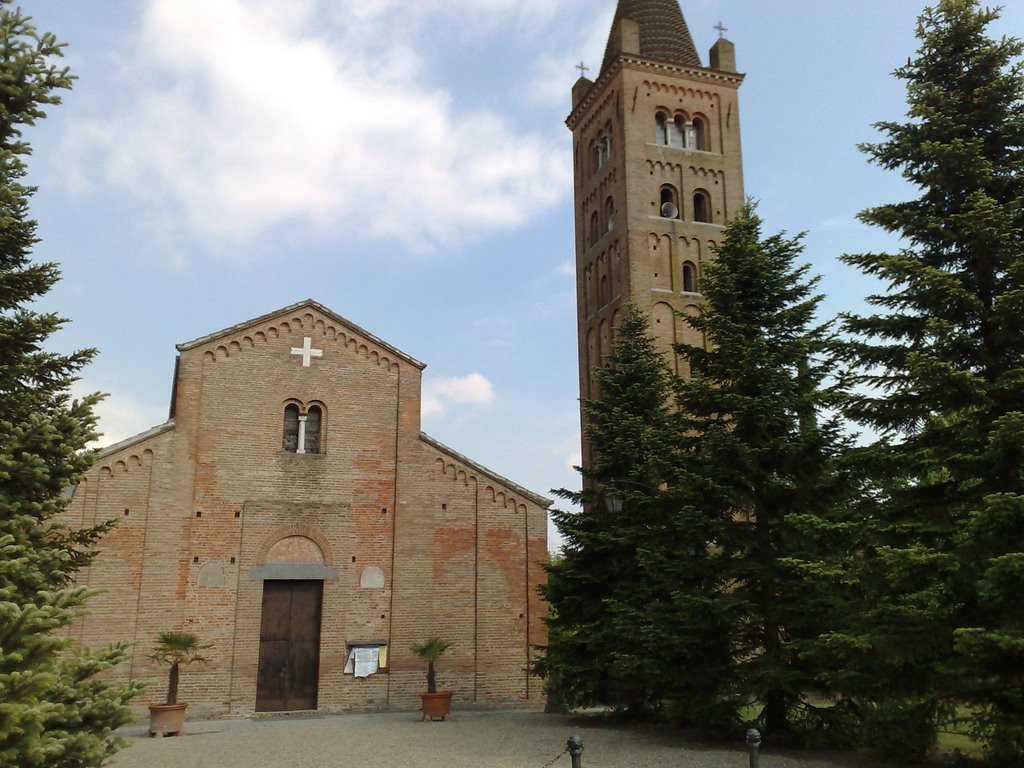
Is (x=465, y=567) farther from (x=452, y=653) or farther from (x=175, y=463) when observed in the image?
(x=175, y=463)

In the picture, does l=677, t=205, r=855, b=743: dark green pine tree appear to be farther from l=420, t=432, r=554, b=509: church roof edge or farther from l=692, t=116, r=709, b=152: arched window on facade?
l=692, t=116, r=709, b=152: arched window on facade

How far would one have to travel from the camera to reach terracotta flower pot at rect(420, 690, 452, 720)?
1752 centimetres

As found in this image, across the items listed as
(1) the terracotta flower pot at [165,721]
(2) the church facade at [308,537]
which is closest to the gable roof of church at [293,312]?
(2) the church facade at [308,537]

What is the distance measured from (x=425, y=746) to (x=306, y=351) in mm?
10642

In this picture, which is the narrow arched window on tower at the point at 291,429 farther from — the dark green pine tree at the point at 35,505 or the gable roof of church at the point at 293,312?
the dark green pine tree at the point at 35,505

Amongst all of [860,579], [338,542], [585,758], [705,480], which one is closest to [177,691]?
[338,542]

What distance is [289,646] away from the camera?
1914 centimetres

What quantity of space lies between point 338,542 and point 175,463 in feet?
13.7

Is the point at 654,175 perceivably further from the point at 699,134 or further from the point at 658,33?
the point at 658,33

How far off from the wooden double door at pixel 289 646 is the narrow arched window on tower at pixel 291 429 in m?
3.30

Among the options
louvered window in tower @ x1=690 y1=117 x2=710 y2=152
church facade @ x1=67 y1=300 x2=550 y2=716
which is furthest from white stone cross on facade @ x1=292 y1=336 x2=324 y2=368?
louvered window in tower @ x1=690 y1=117 x2=710 y2=152

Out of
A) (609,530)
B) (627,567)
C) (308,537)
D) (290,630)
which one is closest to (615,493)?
(609,530)

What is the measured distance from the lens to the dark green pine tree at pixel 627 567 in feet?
44.9

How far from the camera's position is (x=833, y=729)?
502 inches
